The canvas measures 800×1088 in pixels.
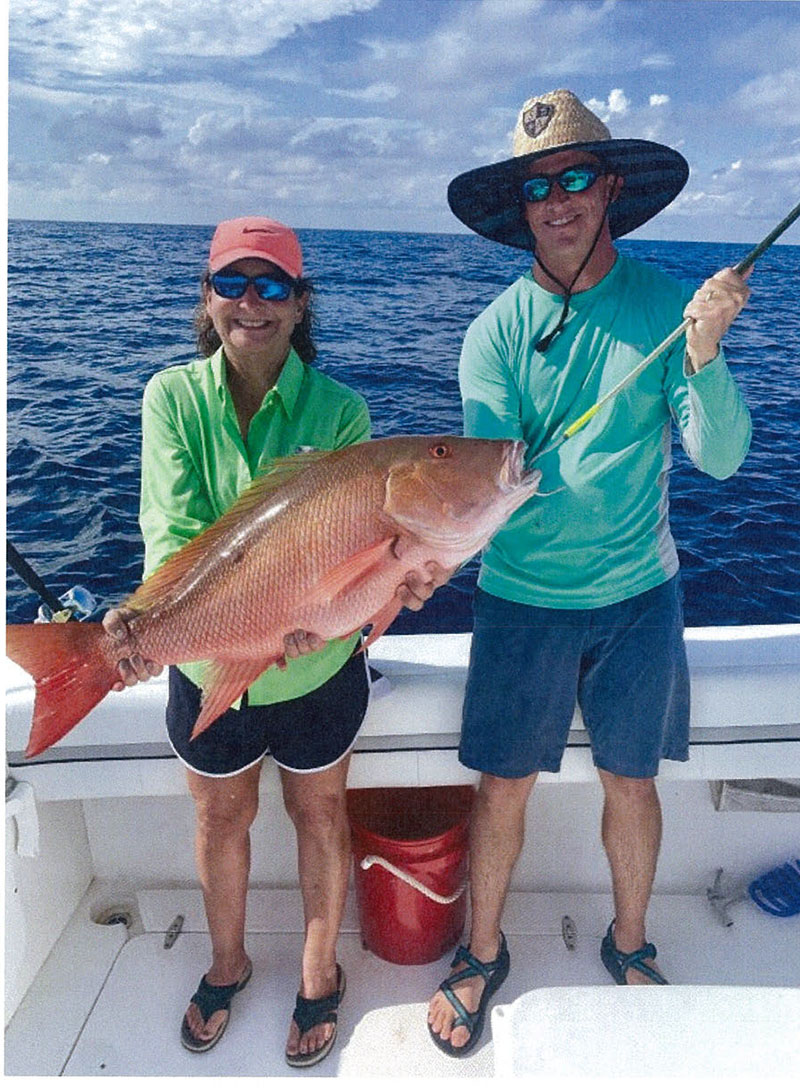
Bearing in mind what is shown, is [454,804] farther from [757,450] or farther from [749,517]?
[757,450]

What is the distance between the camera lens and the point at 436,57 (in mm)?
2426

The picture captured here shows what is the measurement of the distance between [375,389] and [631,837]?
299cm

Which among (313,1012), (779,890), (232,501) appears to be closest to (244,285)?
(232,501)

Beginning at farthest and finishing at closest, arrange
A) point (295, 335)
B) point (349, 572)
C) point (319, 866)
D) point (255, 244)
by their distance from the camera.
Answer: point (319, 866) → point (295, 335) → point (255, 244) → point (349, 572)

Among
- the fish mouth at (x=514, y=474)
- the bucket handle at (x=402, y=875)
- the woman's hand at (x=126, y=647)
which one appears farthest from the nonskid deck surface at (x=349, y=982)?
the fish mouth at (x=514, y=474)

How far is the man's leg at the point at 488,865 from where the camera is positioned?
8.06 feet

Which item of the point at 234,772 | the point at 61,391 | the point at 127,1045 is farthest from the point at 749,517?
the point at 61,391

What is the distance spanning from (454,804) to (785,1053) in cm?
148

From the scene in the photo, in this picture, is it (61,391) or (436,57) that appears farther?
(61,391)

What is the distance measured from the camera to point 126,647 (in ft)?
6.07

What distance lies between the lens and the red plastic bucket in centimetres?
265

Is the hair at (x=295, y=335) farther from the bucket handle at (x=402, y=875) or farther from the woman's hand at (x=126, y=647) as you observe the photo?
the bucket handle at (x=402, y=875)

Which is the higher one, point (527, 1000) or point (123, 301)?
point (123, 301)

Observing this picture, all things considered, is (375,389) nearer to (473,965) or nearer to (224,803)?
(224,803)
